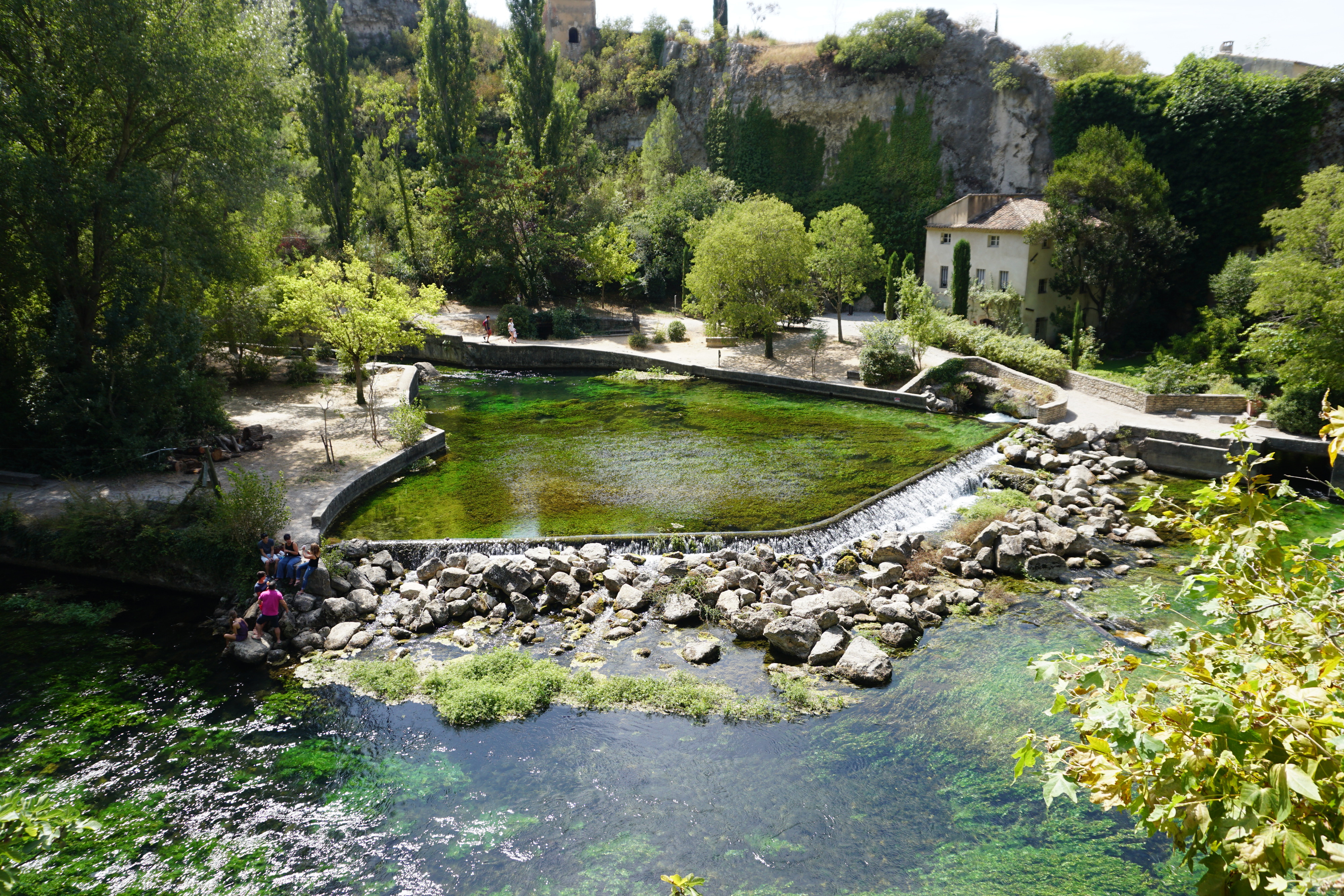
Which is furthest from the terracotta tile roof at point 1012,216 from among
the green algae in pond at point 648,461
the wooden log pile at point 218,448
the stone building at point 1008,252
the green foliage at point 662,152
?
the wooden log pile at point 218,448

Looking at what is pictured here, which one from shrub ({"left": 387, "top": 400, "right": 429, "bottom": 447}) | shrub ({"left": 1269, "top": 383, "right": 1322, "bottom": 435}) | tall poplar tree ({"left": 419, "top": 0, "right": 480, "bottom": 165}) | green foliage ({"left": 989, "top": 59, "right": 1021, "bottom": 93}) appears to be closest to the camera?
shrub ({"left": 1269, "top": 383, "right": 1322, "bottom": 435})

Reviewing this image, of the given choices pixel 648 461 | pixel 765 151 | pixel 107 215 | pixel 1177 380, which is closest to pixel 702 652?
pixel 648 461

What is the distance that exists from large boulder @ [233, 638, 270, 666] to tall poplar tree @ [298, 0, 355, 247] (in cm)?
3065

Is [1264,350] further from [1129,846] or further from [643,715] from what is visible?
[643,715]

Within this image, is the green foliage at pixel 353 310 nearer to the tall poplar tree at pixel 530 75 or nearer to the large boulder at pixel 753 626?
the large boulder at pixel 753 626

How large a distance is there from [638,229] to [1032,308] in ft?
69.7

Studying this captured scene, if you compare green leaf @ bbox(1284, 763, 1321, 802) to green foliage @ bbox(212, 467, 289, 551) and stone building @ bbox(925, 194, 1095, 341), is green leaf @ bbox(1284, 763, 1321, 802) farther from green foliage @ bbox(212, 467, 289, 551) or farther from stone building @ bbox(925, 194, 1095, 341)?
stone building @ bbox(925, 194, 1095, 341)

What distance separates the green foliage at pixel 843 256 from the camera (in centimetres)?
3497

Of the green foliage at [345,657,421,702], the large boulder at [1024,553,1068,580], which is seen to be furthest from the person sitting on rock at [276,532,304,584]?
the large boulder at [1024,553,1068,580]

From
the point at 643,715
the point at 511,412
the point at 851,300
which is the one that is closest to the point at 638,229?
the point at 851,300

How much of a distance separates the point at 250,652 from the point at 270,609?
0.78 m

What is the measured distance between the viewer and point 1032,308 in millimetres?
33750

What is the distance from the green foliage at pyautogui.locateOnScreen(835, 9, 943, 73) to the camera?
44.0 m

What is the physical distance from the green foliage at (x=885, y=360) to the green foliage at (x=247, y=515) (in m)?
20.9
